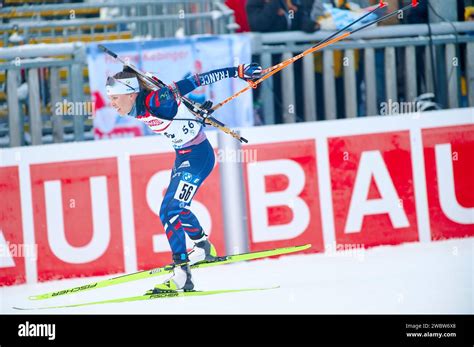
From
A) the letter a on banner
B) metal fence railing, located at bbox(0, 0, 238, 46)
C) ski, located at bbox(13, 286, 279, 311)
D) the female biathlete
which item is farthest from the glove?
ski, located at bbox(13, 286, 279, 311)

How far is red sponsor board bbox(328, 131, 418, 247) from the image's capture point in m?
5.33

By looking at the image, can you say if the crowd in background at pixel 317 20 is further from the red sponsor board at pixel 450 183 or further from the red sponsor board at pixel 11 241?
the red sponsor board at pixel 11 241

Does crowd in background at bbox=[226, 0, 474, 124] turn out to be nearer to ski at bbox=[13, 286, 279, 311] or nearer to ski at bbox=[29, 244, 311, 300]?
ski at bbox=[29, 244, 311, 300]

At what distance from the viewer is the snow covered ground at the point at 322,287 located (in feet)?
15.5

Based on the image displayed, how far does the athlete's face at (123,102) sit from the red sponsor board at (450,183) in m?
1.55

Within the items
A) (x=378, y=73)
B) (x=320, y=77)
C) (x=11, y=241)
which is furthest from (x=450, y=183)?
(x=11, y=241)

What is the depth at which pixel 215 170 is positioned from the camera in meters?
5.13

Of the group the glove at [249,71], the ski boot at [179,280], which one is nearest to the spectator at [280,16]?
the glove at [249,71]

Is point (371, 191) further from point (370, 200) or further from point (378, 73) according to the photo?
point (378, 73)

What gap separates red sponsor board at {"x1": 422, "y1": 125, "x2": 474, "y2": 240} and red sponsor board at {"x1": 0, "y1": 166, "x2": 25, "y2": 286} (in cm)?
195

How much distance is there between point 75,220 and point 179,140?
72 centimetres
